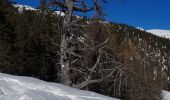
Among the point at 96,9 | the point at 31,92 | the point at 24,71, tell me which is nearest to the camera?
the point at 31,92

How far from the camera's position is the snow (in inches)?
214

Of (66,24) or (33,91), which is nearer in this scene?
(33,91)

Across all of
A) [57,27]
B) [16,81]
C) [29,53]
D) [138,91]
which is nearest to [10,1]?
[29,53]

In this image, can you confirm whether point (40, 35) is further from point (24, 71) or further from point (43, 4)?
point (43, 4)

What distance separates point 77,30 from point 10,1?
1191 inches

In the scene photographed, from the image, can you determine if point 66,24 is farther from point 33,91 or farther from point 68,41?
point 33,91

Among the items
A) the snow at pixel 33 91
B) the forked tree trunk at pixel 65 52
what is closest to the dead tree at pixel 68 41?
the forked tree trunk at pixel 65 52

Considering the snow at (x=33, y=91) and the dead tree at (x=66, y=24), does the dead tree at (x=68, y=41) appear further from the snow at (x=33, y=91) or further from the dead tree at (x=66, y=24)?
the snow at (x=33, y=91)

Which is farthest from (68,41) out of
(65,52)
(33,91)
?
(33,91)

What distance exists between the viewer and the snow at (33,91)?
17.8 ft

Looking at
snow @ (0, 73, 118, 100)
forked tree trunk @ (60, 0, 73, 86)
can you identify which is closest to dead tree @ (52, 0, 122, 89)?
forked tree trunk @ (60, 0, 73, 86)

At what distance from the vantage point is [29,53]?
157ft

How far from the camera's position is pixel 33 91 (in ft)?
18.5

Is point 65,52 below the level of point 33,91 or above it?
above
